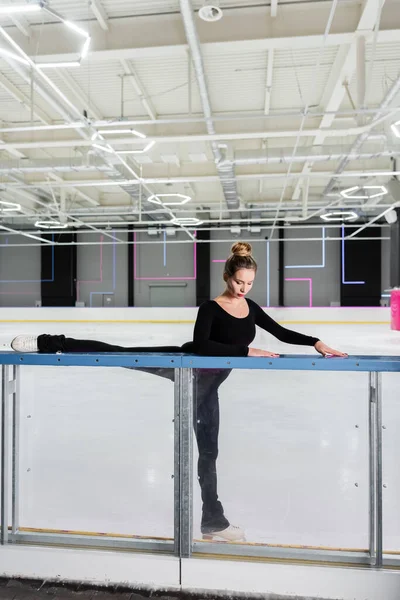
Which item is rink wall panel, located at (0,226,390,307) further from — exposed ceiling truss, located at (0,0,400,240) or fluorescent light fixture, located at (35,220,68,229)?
exposed ceiling truss, located at (0,0,400,240)

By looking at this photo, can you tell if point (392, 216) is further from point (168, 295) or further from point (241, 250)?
point (241, 250)

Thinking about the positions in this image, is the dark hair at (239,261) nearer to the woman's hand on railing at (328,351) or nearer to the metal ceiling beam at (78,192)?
the woman's hand on railing at (328,351)

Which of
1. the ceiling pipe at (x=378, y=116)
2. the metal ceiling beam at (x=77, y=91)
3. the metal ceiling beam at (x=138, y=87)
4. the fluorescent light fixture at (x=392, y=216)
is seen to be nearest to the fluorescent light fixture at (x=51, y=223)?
the metal ceiling beam at (x=77, y=91)

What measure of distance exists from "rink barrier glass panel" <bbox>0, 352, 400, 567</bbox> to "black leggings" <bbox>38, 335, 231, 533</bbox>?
0.12 ft

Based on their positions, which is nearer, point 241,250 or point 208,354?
point 208,354

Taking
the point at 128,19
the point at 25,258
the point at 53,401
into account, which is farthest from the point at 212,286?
the point at 53,401

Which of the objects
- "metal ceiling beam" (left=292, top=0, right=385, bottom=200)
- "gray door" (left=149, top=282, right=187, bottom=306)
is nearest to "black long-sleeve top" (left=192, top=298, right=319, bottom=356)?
"metal ceiling beam" (left=292, top=0, right=385, bottom=200)

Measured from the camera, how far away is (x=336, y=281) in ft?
57.1

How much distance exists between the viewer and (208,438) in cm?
174

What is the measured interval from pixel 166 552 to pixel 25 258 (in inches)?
741

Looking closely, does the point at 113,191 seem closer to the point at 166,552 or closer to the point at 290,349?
the point at 290,349

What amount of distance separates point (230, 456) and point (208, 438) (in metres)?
0.13

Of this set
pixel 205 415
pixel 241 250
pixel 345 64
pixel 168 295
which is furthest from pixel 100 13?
pixel 168 295

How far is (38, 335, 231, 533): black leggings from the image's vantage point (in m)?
1.70
